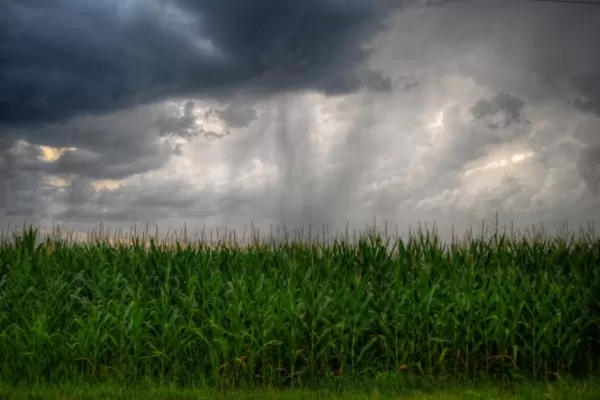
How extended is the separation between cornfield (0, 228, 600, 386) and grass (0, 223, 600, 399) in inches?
→ 1.1

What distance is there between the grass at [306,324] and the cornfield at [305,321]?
28 millimetres

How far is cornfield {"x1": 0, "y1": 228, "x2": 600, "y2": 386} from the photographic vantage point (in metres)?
10.2

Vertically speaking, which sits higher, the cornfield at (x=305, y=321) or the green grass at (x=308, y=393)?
the cornfield at (x=305, y=321)

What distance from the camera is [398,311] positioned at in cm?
1078

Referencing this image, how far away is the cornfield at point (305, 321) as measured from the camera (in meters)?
10.2

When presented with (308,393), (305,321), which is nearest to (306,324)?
(305,321)

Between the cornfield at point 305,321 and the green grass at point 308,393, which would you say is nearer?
the green grass at point 308,393

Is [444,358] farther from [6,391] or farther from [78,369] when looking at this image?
[6,391]

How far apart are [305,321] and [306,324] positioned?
23 centimetres

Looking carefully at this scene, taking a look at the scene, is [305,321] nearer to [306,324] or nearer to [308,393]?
[306,324]

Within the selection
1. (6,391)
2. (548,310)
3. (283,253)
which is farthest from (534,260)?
(6,391)

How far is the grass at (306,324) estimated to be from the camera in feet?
33.3

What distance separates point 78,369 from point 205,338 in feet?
6.51

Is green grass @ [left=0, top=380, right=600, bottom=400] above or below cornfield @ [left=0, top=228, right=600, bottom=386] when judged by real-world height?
below
